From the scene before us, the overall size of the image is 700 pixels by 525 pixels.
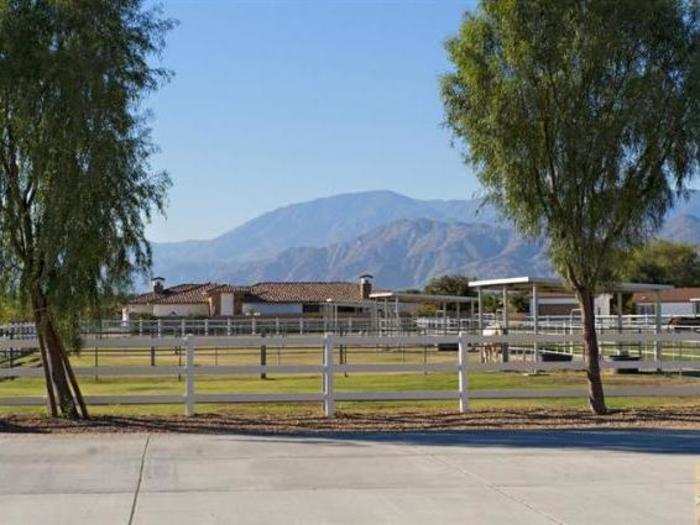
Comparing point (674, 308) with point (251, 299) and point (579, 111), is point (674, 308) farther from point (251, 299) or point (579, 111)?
point (579, 111)

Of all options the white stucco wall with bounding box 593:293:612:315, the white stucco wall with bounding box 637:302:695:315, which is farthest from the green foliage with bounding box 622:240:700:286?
the white stucco wall with bounding box 593:293:612:315

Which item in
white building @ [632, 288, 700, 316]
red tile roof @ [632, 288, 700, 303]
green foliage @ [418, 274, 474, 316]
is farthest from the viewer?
green foliage @ [418, 274, 474, 316]

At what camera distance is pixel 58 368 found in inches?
765

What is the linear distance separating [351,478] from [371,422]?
6.73 metres

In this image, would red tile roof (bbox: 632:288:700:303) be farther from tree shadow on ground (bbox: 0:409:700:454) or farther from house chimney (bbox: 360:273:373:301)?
tree shadow on ground (bbox: 0:409:700:454)

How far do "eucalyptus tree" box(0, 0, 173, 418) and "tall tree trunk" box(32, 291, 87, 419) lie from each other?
0.05 metres

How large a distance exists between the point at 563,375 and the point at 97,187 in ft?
69.8

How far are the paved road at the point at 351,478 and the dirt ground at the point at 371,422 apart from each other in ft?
4.01

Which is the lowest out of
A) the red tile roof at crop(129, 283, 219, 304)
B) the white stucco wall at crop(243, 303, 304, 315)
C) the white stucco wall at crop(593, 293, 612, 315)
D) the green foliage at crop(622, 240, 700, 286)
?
the white stucco wall at crop(593, 293, 612, 315)

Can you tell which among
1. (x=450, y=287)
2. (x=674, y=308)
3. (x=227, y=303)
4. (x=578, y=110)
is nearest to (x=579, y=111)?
(x=578, y=110)

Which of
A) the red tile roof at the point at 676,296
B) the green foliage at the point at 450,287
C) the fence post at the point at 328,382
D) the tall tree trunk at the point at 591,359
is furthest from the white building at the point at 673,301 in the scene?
the fence post at the point at 328,382

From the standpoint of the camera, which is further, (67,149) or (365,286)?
(365,286)

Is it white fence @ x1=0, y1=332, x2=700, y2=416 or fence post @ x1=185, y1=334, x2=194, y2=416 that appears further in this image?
white fence @ x1=0, y1=332, x2=700, y2=416

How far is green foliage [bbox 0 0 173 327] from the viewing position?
18219 mm
